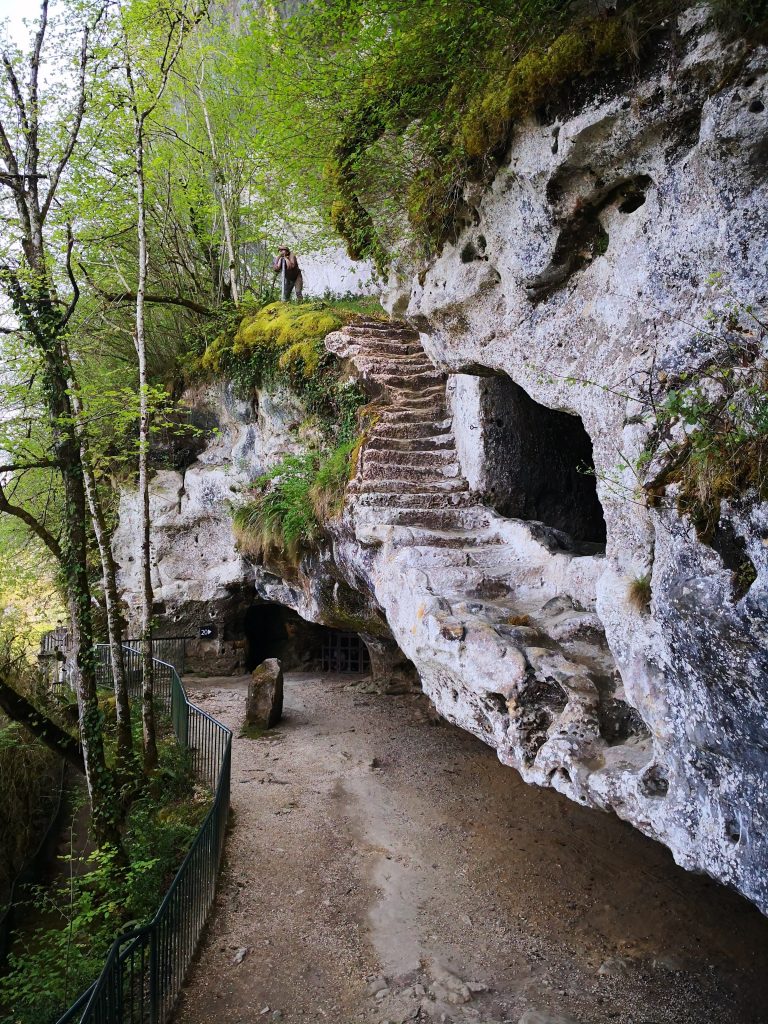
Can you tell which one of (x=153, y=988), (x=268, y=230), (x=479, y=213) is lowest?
(x=153, y=988)

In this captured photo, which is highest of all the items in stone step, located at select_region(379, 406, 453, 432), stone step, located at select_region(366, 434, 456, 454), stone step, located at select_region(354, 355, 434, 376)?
stone step, located at select_region(354, 355, 434, 376)

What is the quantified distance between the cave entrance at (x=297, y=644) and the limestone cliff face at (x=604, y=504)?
20.8ft

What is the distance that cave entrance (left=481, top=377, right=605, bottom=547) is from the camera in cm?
990

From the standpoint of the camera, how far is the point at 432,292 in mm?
7746

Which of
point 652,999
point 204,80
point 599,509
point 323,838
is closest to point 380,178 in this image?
point 599,509

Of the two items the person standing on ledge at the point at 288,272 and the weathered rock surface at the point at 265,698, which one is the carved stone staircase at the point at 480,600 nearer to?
the weathered rock surface at the point at 265,698

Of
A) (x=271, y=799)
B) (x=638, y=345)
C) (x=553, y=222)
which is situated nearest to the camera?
(x=638, y=345)

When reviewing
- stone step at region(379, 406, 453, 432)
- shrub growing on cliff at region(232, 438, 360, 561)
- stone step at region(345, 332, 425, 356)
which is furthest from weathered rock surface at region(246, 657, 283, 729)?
stone step at region(345, 332, 425, 356)

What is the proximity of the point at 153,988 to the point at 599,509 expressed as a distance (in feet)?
28.0

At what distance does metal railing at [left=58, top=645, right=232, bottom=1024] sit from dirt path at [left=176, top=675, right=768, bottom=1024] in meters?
0.22

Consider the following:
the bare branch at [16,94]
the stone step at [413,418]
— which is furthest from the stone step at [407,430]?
the bare branch at [16,94]

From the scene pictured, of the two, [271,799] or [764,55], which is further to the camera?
[271,799]

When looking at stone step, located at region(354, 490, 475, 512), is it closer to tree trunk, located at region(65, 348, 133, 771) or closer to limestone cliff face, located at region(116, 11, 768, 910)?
limestone cliff face, located at region(116, 11, 768, 910)

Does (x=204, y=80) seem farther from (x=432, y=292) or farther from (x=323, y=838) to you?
(x=323, y=838)
